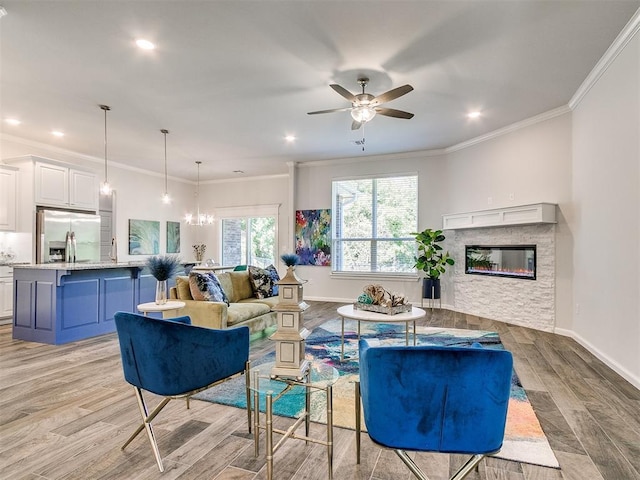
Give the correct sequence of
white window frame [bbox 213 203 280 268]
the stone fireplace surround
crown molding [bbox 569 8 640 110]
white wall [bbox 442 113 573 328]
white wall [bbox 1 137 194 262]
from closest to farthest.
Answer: crown molding [bbox 569 8 640 110]
white wall [bbox 442 113 573 328]
the stone fireplace surround
white wall [bbox 1 137 194 262]
white window frame [bbox 213 203 280 268]

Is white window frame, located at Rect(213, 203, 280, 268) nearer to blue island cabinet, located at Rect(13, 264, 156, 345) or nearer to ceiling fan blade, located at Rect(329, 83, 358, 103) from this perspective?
blue island cabinet, located at Rect(13, 264, 156, 345)

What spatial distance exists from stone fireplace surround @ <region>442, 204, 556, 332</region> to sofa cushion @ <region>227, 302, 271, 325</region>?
360 cm

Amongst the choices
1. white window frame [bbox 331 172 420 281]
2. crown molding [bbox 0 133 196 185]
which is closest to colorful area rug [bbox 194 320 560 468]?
white window frame [bbox 331 172 420 281]

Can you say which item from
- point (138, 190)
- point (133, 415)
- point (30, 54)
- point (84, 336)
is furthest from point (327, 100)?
point (138, 190)

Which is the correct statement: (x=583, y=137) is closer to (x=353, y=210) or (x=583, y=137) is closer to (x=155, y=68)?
(x=353, y=210)

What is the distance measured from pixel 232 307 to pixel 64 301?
6.75 feet

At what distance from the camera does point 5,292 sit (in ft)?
18.1

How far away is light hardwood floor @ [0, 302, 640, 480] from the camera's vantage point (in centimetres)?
192

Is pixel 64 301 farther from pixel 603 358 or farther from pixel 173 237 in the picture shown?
pixel 603 358

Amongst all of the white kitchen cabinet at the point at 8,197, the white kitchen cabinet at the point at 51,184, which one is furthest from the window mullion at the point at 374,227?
the white kitchen cabinet at the point at 8,197

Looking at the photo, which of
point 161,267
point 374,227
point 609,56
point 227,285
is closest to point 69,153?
point 227,285

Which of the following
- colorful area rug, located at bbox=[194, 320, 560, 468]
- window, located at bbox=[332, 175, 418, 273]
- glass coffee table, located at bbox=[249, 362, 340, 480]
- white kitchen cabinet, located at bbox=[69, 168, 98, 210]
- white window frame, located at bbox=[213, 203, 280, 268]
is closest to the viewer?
glass coffee table, located at bbox=[249, 362, 340, 480]

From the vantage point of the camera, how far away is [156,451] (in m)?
1.95

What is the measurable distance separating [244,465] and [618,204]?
155 inches
